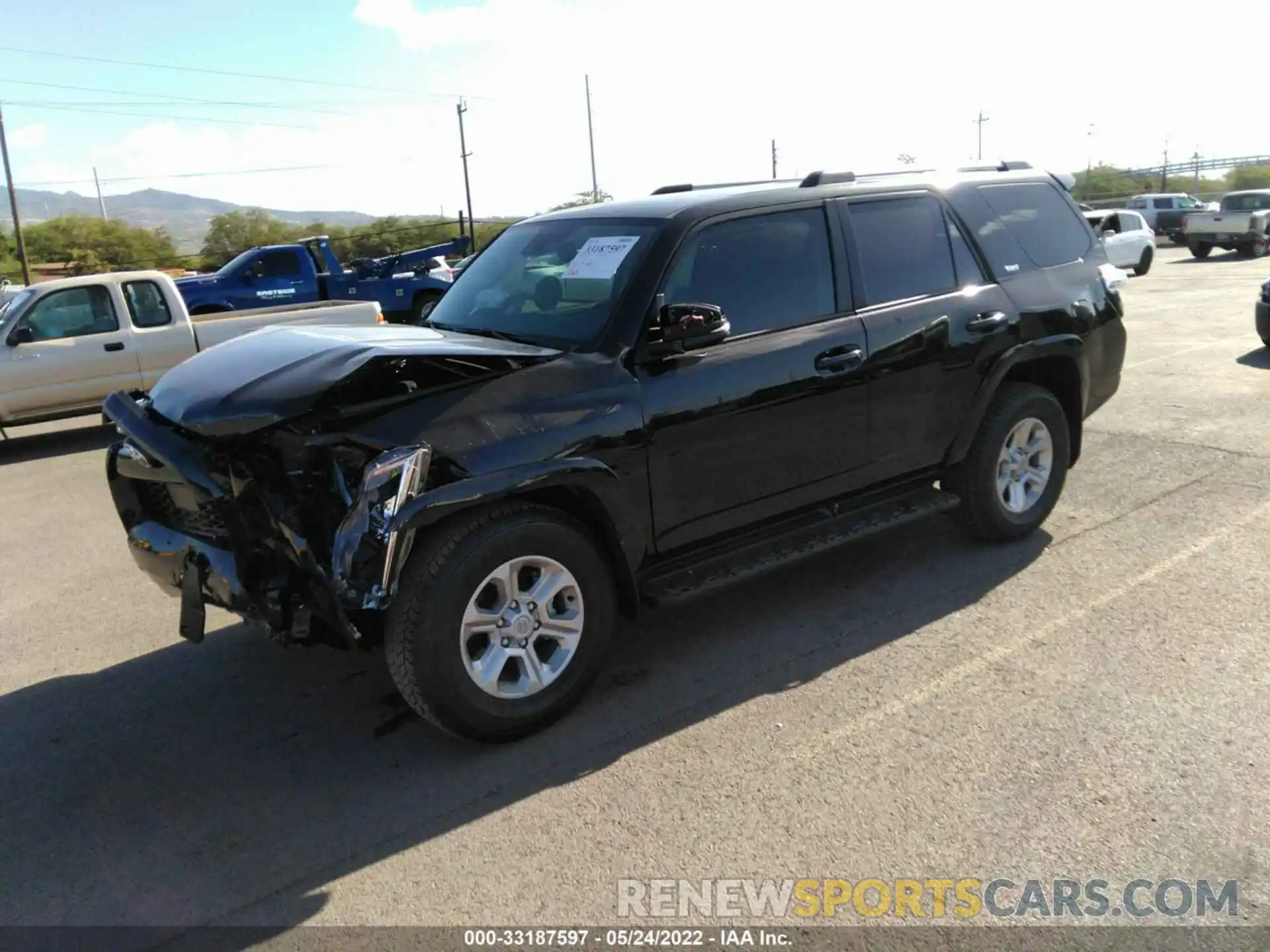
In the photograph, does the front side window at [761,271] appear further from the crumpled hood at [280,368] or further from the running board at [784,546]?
the running board at [784,546]

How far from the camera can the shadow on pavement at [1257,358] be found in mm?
10266

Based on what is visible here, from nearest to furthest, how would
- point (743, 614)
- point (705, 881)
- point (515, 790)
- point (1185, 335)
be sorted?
point (705, 881), point (515, 790), point (743, 614), point (1185, 335)

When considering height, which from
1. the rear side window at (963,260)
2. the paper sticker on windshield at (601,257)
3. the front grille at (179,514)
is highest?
the paper sticker on windshield at (601,257)

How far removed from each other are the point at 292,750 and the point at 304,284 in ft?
48.8

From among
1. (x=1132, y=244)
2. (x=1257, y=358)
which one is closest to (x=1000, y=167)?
(x=1257, y=358)

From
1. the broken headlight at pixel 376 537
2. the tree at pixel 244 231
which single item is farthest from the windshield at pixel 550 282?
the tree at pixel 244 231

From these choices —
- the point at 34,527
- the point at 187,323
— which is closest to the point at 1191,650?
the point at 34,527

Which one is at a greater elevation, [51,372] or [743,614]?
[51,372]

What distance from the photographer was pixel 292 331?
171 inches

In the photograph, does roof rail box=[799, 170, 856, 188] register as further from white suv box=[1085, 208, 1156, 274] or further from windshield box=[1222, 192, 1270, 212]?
windshield box=[1222, 192, 1270, 212]

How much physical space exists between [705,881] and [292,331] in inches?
114

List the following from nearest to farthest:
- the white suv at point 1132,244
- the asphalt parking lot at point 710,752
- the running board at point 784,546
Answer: the asphalt parking lot at point 710,752 < the running board at point 784,546 < the white suv at point 1132,244

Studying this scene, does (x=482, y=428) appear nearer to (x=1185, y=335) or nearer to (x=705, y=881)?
(x=705, y=881)

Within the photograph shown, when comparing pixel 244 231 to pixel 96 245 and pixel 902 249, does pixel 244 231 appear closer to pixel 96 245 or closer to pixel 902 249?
pixel 96 245
